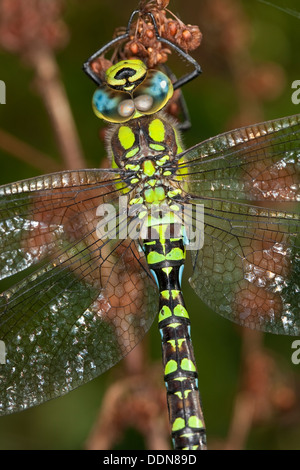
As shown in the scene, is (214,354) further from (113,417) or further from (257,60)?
(257,60)

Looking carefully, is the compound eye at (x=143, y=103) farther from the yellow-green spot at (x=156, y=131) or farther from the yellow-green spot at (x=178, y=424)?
the yellow-green spot at (x=178, y=424)

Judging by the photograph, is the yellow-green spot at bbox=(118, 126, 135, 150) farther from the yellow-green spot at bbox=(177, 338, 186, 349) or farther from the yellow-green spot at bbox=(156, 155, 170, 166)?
the yellow-green spot at bbox=(177, 338, 186, 349)

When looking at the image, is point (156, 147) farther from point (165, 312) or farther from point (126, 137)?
point (165, 312)

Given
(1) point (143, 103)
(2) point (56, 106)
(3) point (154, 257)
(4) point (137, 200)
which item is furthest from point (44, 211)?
(2) point (56, 106)

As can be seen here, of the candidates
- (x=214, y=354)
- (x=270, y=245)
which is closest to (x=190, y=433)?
(x=270, y=245)

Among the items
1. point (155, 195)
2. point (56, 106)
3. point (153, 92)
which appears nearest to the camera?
point (153, 92)

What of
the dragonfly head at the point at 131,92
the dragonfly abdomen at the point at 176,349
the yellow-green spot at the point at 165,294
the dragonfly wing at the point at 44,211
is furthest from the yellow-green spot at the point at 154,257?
the dragonfly head at the point at 131,92
